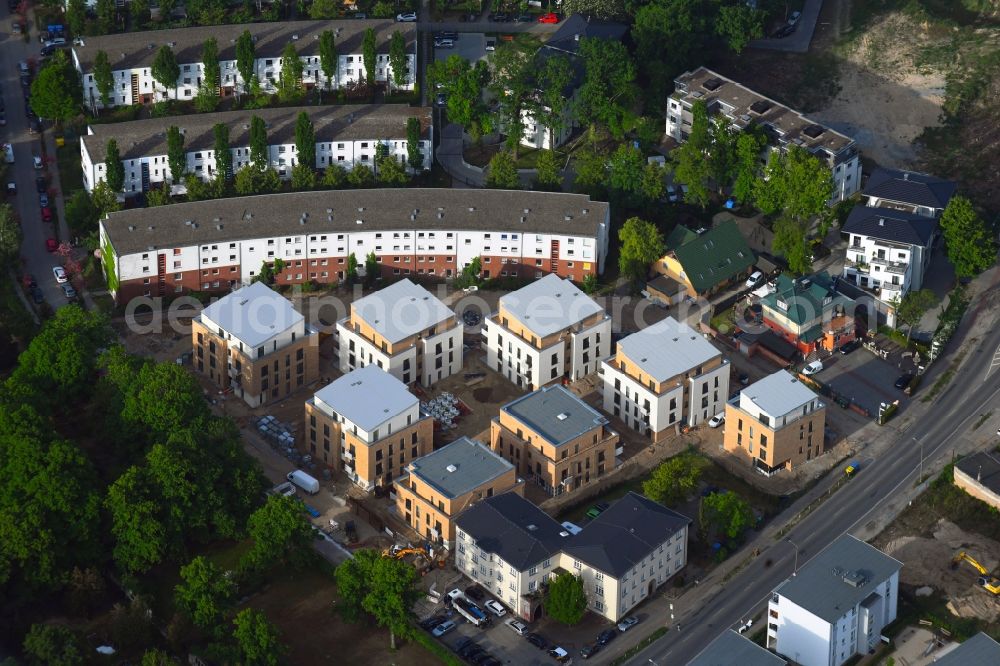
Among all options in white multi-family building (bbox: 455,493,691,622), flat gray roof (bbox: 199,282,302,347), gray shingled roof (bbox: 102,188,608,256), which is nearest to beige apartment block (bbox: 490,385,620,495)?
white multi-family building (bbox: 455,493,691,622)

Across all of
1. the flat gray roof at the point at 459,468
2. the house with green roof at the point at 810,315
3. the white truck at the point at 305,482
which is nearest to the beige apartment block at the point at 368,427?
the white truck at the point at 305,482

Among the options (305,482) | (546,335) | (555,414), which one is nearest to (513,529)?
(555,414)

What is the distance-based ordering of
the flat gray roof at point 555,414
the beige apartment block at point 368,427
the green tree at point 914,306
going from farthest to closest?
the green tree at point 914,306 → the flat gray roof at point 555,414 → the beige apartment block at point 368,427

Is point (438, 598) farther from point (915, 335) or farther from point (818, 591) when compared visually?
point (915, 335)

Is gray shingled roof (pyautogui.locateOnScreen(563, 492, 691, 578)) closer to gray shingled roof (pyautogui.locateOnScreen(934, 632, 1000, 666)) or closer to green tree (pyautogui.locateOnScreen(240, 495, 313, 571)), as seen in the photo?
green tree (pyautogui.locateOnScreen(240, 495, 313, 571))

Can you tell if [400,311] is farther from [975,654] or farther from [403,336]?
[975,654]

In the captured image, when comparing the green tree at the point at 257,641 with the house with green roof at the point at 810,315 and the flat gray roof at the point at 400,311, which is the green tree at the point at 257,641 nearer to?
the flat gray roof at the point at 400,311
